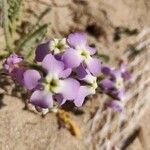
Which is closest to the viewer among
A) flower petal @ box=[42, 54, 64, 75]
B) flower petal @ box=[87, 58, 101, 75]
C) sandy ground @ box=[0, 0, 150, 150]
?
flower petal @ box=[42, 54, 64, 75]

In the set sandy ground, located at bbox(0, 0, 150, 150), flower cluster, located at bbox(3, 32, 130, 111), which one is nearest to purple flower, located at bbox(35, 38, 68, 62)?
flower cluster, located at bbox(3, 32, 130, 111)

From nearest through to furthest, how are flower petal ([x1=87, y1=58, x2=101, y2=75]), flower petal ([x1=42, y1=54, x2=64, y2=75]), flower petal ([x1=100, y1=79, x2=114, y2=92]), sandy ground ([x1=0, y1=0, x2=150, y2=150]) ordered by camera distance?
flower petal ([x1=42, y1=54, x2=64, y2=75])
flower petal ([x1=87, y1=58, x2=101, y2=75])
sandy ground ([x1=0, y1=0, x2=150, y2=150])
flower petal ([x1=100, y1=79, x2=114, y2=92])

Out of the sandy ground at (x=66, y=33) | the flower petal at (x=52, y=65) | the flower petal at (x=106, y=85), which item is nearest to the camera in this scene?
the flower petal at (x=52, y=65)

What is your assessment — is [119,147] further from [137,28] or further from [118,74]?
[137,28]

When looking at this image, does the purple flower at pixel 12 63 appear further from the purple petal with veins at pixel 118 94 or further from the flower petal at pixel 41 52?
the purple petal with veins at pixel 118 94

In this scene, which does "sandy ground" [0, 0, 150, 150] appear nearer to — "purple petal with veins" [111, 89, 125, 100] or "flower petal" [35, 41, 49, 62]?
"purple petal with veins" [111, 89, 125, 100]

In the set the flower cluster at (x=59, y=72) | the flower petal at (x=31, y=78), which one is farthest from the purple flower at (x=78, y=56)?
the flower petal at (x=31, y=78)

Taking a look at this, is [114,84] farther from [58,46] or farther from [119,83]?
[58,46]
